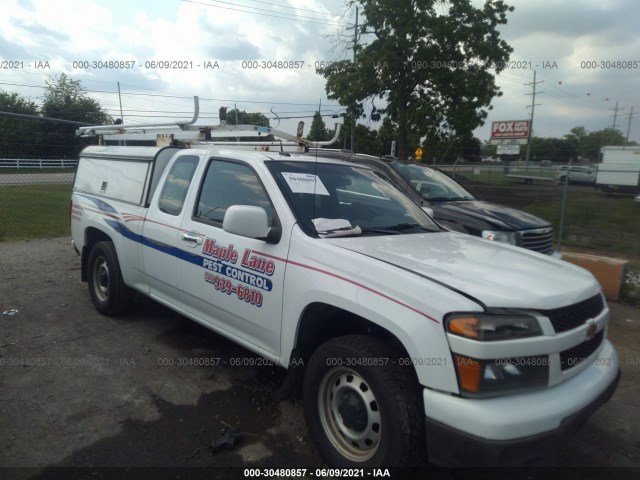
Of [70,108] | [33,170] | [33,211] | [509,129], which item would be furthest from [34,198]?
[509,129]

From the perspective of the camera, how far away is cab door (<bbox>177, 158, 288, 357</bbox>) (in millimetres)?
3158

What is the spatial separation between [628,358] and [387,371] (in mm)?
3549

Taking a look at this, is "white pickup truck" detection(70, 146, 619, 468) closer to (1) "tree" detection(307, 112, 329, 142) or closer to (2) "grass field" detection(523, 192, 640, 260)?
(1) "tree" detection(307, 112, 329, 142)

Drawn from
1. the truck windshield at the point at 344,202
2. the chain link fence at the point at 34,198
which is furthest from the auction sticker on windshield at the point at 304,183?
the chain link fence at the point at 34,198

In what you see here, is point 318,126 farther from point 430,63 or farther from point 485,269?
point 430,63

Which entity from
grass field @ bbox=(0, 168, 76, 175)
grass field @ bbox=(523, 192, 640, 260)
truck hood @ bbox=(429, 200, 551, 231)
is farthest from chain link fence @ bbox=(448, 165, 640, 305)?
grass field @ bbox=(0, 168, 76, 175)

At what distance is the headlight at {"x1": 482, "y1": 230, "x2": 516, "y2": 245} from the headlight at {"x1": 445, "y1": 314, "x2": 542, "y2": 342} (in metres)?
3.64

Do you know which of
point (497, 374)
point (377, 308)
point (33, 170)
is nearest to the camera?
point (497, 374)

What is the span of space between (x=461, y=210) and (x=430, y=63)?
445 inches

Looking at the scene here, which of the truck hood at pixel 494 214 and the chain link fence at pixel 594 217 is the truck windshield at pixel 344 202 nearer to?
the truck hood at pixel 494 214

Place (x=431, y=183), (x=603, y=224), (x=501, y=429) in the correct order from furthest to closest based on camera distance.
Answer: (x=603, y=224) → (x=431, y=183) → (x=501, y=429)

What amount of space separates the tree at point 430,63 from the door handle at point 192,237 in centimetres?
1371

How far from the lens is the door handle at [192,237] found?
373 cm

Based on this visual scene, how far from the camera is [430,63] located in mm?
15992
